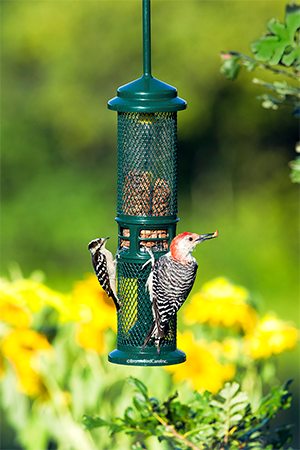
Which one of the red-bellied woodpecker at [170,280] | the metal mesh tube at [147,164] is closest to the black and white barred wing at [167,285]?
the red-bellied woodpecker at [170,280]

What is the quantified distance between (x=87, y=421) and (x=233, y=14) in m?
8.20

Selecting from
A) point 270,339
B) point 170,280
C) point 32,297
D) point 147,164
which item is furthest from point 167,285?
point 32,297

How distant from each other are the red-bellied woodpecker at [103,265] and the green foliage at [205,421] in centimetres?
63

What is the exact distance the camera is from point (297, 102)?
2480 mm

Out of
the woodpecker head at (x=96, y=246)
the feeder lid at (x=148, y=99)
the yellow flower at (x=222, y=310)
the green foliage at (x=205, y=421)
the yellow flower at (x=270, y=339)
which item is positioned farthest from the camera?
the yellow flower at (x=222, y=310)

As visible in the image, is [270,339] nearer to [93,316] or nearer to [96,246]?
[93,316]

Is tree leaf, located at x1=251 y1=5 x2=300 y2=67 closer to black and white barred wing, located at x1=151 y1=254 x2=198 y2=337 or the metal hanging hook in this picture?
the metal hanging hook

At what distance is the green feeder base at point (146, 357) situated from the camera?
11.9ft

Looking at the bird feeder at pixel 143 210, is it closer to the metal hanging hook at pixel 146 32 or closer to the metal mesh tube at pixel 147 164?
the metal mesh tube at pixel 147 164

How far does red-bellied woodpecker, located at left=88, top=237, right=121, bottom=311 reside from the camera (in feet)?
12.3

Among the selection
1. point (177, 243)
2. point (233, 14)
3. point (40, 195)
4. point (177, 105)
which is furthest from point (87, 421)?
point (40, 195)

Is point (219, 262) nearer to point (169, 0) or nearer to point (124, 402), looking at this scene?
point (169, 0)

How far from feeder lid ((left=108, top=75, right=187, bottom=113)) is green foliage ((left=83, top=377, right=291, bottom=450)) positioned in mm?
1138

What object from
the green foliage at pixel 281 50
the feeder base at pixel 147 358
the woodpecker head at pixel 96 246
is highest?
the green foliage at pixel 281 50
